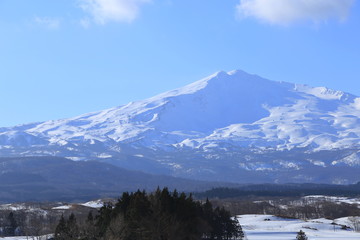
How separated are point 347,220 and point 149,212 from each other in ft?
291

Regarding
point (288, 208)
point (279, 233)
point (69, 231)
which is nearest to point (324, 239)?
point (279, 233)

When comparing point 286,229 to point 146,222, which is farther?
point 286,229

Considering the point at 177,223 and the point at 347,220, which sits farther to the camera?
the point at 347,220

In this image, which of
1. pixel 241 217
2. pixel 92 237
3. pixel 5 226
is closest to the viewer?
pixel 92 237

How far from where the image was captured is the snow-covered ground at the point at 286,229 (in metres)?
98.0

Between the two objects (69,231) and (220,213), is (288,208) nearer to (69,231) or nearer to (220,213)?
(220,213)

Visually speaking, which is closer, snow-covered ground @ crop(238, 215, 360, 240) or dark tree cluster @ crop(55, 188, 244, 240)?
dark tree cluster @ crop(55, 188, 244, 240)

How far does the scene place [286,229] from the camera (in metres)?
112

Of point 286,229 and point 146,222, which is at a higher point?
point 286,229

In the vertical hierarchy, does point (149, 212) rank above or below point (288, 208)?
below

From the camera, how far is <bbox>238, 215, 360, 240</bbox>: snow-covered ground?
322ft

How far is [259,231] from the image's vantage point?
10812 centimetres

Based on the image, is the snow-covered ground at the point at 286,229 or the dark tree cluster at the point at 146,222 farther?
the snow-covered ground at the point at 286,229

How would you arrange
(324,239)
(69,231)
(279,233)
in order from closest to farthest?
(69,231) → (324,239) → (279,233)
